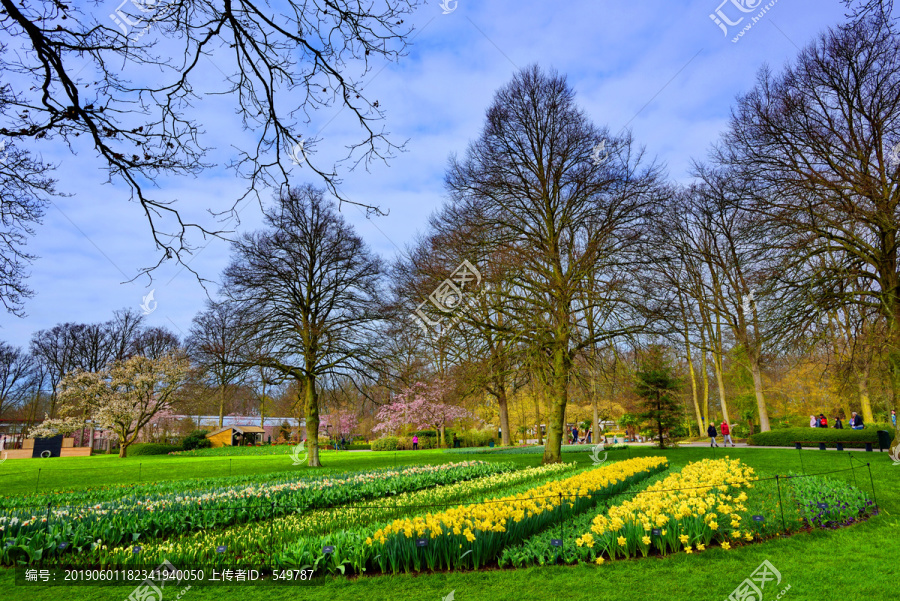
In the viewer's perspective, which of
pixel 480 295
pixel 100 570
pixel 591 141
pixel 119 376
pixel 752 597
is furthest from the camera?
pixel 119 376

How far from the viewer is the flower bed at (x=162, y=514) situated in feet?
21.1

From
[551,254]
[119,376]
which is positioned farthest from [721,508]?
[119,376]

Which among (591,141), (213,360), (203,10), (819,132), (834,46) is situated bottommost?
(213,360)

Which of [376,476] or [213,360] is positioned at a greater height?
[213,360]

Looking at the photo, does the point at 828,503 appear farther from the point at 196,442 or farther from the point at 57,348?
the point at 57,348

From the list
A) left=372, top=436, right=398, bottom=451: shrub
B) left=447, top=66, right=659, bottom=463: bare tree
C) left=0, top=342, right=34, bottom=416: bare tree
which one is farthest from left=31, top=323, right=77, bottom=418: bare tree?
left=447, top=66, right=659, bottom=463: bare tree

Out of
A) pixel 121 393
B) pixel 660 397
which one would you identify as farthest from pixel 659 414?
pixel 121 393

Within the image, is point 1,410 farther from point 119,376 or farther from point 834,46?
point 834,46

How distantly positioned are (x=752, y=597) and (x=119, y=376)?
159 feet

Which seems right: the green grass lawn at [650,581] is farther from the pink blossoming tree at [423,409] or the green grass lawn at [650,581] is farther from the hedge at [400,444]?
the hedge at [400,444]

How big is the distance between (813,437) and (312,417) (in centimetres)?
2228

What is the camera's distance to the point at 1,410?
52.8m

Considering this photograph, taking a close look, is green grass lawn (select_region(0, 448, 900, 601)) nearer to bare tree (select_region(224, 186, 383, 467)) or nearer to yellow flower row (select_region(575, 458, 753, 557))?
yellow flower row (select_region(575, 458, 753, 557))

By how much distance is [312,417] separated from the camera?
66.9 ft
